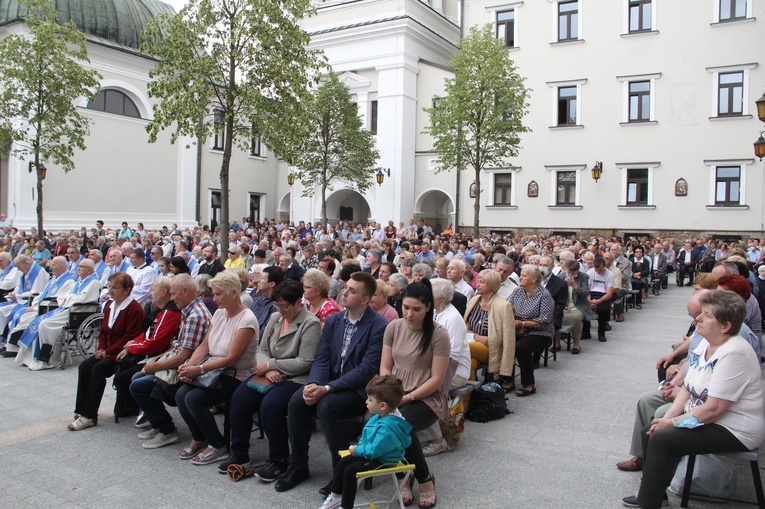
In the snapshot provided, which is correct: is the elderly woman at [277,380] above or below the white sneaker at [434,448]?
above

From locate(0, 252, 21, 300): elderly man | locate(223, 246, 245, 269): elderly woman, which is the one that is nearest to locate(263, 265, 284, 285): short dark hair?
locate(223, 246, 245, 269): elderly woman

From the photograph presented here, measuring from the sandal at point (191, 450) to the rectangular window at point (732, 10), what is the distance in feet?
90.2

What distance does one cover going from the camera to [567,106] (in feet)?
91.8

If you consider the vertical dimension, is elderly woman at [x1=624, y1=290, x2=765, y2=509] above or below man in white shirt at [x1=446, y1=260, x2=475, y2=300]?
below

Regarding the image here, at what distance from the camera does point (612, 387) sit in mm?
7543

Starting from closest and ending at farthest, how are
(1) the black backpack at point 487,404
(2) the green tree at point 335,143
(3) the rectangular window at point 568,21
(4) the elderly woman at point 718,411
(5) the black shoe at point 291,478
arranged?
(4) the elderly woman at point 718,411 → (5) the black shoe at point 291,478 → (1) the black backpack at point 487,404 → (2) the green tree at point 335,143 → (3) the rectangular window at point 568,21

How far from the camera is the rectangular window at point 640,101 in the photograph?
26.5 m

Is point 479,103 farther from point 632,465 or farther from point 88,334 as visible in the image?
point 632,465

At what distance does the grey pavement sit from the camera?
4488mm

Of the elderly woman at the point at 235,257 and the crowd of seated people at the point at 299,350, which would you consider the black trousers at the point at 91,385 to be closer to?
the crowd of seated people at the point at 299,350

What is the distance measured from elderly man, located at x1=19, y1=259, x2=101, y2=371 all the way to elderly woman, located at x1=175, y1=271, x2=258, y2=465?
3.78m

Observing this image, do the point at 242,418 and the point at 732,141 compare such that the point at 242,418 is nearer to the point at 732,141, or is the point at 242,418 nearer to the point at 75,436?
the point at 75,436

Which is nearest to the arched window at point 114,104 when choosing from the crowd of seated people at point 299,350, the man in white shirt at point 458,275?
the crowd of seated people at point 299,350

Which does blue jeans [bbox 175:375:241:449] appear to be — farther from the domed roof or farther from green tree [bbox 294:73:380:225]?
the domed roof
